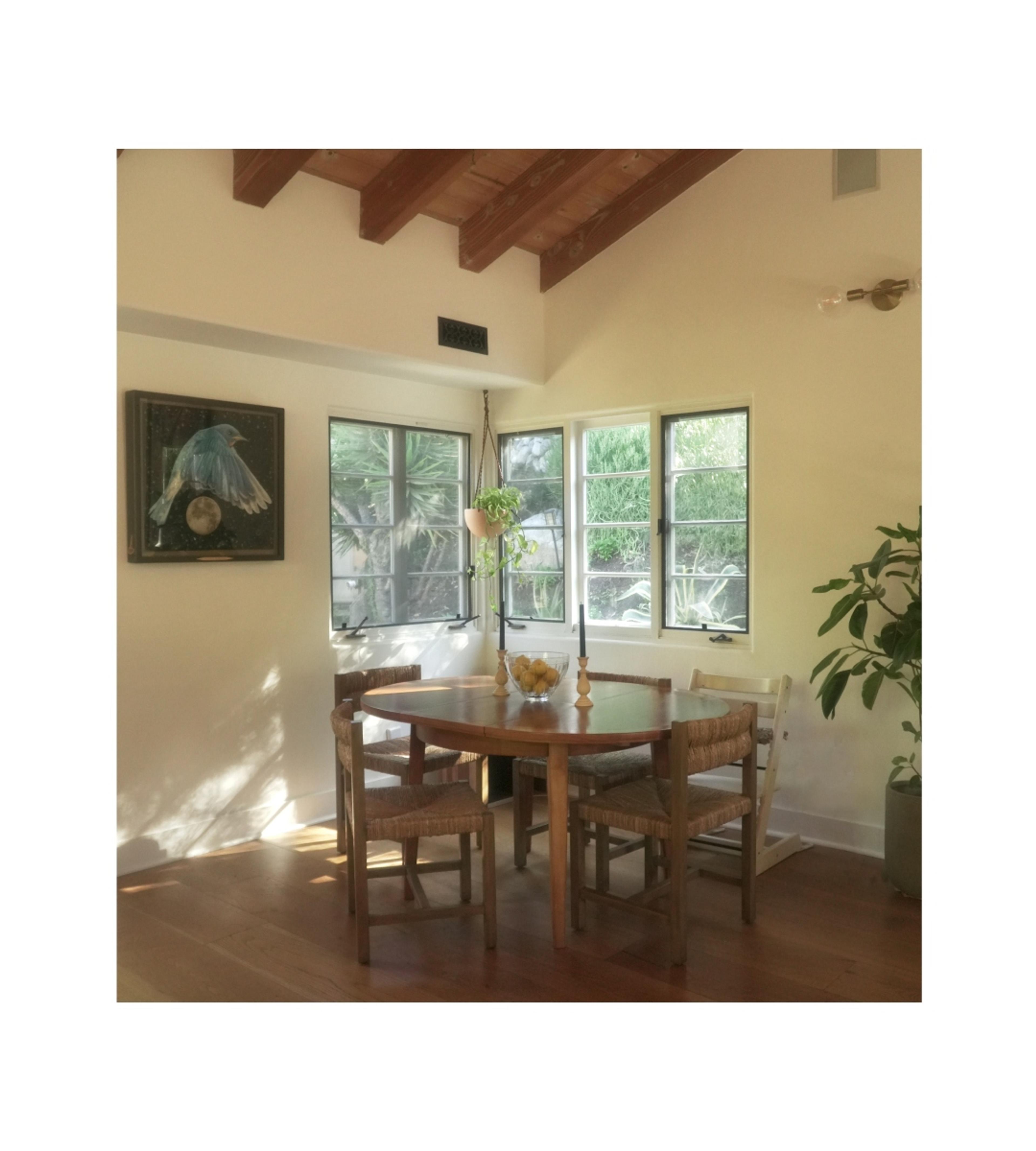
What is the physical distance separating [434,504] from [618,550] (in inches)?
45.5

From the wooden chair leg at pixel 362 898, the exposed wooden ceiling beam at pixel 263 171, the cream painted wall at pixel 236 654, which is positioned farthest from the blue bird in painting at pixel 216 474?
the wooden chair leg at pixel 362 898

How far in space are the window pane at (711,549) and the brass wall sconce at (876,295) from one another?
117cm

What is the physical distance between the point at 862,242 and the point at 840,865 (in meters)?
2.89

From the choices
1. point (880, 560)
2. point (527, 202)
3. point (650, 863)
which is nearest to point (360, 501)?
point (527, 202)

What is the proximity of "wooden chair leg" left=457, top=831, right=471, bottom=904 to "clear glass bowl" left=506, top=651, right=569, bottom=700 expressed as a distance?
617 mm

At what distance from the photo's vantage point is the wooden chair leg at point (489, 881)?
327cm

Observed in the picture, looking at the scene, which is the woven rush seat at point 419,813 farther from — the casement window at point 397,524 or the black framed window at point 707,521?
the black framed window at point 707,521

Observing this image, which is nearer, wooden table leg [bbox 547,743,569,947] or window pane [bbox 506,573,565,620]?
wooden table leg [bbox 547,743,569,947]

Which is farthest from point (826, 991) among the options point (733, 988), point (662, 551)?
point (662, 551)

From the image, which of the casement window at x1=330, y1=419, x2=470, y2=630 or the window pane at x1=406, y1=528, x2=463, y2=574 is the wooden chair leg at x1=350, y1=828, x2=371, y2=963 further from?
the window pane at x1=406, y1=528, x2=463, y2=574

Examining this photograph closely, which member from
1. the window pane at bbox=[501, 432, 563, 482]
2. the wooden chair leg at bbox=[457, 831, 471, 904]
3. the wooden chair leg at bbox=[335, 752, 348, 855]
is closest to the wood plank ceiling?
the window pane at bbox=[501, 432, 563, 482]

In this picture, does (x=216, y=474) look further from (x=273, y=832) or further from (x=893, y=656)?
(x=893, y=656)

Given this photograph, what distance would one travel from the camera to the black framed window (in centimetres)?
493

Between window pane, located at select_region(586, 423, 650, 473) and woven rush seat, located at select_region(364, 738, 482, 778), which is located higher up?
window pane, located at select_region(586, 423, 650, 473)
